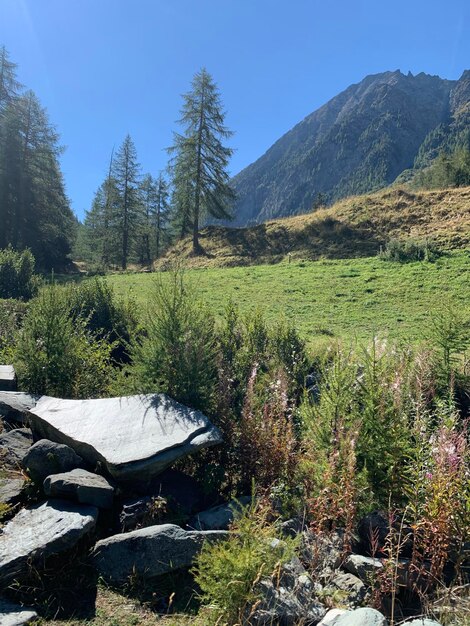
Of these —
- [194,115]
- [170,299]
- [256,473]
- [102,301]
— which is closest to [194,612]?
[256,473]

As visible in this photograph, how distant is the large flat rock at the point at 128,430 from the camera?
455 cm

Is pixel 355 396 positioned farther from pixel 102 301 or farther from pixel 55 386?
pixel 102 301

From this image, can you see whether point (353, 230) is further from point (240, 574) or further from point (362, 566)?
point (240, 574)

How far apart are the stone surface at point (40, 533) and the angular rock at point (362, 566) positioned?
227 cm

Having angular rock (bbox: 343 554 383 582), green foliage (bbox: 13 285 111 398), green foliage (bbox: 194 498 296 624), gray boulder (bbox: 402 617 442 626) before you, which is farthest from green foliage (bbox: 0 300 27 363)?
gray boulder (bbox: 402 617 442 626)

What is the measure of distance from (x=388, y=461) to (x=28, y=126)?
36.6 metres

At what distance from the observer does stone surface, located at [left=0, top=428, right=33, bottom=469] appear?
198 inches

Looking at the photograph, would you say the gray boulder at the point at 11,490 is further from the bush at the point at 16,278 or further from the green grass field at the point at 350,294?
the bush at the point at 16,278

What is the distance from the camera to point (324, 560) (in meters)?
3.68

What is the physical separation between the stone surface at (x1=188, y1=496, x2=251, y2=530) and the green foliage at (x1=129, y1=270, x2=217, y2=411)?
1438 millimetres

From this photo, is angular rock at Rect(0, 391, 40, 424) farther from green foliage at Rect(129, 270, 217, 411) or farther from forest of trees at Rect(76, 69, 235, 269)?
forest of trees at Rect(76, 69, 235, 269)

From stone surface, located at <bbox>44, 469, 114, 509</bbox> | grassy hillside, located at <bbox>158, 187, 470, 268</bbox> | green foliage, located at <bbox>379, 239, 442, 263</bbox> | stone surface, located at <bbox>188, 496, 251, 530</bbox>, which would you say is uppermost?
grassy hillside, located at <bbox>158, 187, 470, 268</bbox>

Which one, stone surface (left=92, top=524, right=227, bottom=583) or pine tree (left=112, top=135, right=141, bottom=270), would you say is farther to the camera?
pine tree (left=112, top=135, right=141, bottom=270)

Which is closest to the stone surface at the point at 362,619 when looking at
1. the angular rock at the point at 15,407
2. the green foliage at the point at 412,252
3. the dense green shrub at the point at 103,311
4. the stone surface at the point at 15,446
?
the stone surface at the point at 15,446
